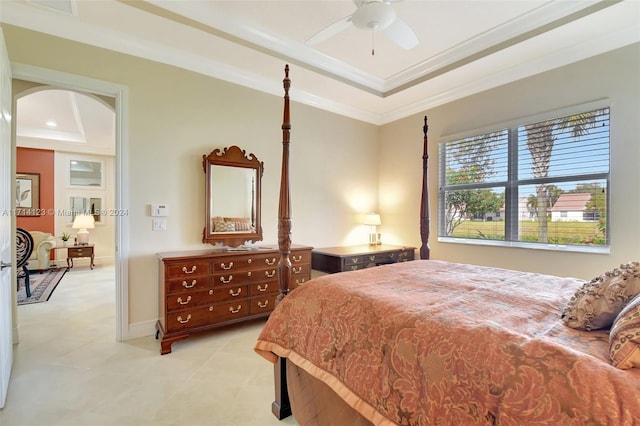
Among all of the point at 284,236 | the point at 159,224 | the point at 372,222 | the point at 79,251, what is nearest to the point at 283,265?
the point at 284,236

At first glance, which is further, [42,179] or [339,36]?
[42,179]

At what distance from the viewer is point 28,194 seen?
20.1 ft

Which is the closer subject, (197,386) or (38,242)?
(197,386)

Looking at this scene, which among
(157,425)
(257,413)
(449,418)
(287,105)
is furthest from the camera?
(287,105)

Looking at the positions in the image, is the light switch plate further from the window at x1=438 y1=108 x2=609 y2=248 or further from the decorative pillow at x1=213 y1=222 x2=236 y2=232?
the window at x1=438 y1=108 x2=609 y2=248

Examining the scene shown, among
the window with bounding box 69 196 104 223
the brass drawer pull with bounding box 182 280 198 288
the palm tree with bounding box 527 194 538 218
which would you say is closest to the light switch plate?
the brass drawer pull with bounding box 182 280 198 288

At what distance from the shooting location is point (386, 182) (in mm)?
4836

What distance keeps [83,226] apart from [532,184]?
8.24m

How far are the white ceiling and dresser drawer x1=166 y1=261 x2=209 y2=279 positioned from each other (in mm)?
2118

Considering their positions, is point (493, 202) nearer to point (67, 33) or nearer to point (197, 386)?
point (197, 386)

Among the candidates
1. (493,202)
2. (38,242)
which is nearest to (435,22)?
(493,202)

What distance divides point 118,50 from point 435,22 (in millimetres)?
3064

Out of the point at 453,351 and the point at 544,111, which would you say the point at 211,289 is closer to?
the point at 453,351

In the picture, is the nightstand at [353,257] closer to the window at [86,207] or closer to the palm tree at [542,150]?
the palm tree at [542,150]
